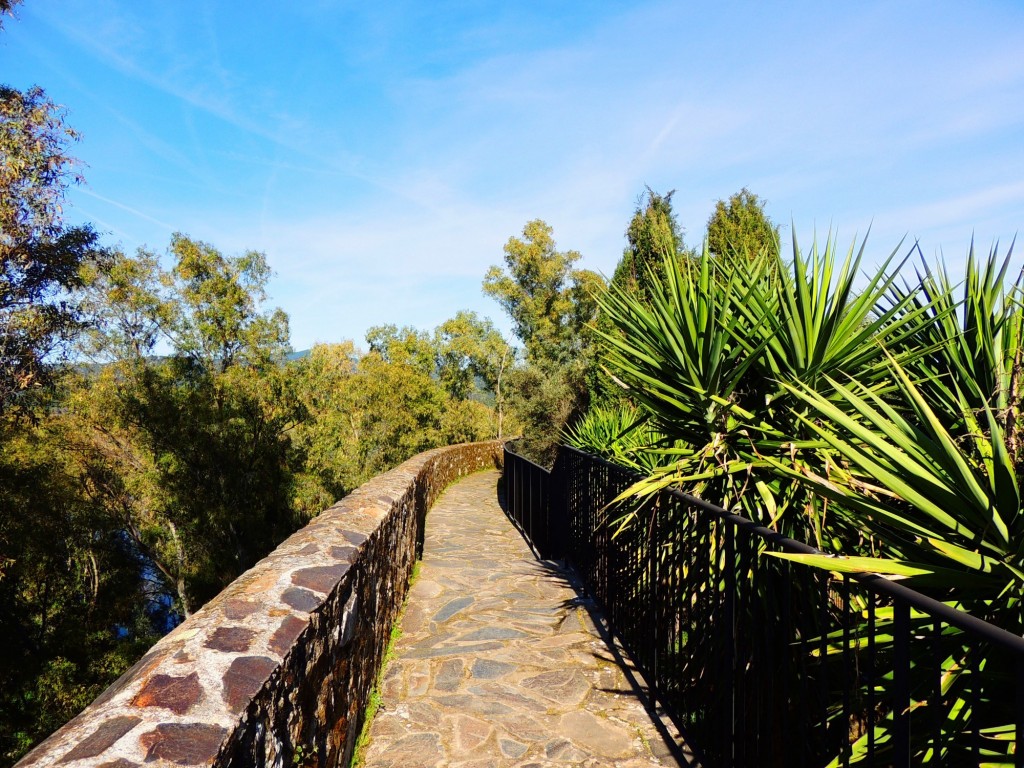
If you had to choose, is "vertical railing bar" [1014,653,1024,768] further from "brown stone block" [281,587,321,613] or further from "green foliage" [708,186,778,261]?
"green foliage" [708,186,778,261]

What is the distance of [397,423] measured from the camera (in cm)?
3272

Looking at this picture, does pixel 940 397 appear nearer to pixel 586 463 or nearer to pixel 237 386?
pixel 586 463

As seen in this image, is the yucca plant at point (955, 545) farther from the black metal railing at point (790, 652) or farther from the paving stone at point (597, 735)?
the paving stone at point (597, 735)

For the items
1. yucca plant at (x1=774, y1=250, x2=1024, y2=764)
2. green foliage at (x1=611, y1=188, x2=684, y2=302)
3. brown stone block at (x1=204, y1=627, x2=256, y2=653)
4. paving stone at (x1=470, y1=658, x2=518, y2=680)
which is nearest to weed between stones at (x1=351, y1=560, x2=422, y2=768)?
paving stone at (x1=470, y1=658, x2=518, y2=680)

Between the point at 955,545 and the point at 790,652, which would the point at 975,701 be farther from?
the point at 790,652

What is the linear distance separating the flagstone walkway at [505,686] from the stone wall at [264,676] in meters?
0.30

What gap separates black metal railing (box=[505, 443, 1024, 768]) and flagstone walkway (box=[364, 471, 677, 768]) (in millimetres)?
317

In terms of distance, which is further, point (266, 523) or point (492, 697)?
point (266, 523)

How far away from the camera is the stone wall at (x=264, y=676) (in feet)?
5.38

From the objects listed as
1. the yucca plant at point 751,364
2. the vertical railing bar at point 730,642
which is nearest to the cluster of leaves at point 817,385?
the yucca plant at point 751,364

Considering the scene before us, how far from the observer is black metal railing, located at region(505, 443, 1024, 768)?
1.62m

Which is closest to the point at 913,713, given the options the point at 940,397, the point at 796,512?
the point at 796,512

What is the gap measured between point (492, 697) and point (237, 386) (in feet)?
67.8

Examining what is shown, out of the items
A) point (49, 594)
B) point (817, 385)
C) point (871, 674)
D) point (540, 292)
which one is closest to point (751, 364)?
point (817, 385)
